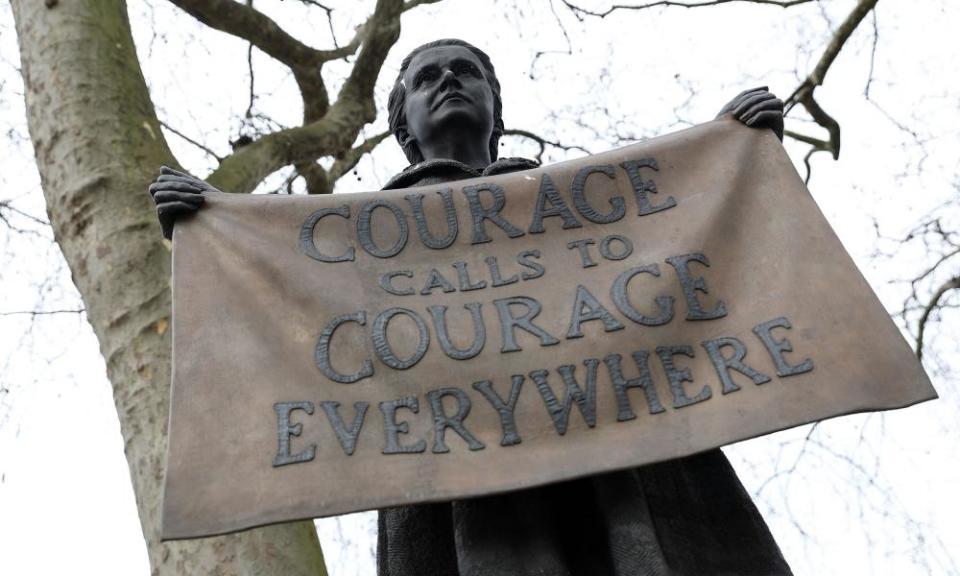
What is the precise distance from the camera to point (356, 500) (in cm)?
189

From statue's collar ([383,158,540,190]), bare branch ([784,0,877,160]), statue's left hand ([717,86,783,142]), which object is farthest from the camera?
bare branch ([784,0,877,160])

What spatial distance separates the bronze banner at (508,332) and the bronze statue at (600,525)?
144 millimetres

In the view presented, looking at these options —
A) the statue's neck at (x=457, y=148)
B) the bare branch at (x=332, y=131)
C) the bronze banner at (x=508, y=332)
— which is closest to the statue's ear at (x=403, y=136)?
the statue's neck at (x=457, y=148)

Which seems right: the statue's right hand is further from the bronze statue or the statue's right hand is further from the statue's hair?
the statue's hair

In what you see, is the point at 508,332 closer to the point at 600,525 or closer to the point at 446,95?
the point at 600,525

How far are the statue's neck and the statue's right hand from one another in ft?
2.22

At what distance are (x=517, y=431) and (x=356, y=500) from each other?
323 millimetres

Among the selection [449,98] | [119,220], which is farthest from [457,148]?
[119,220]

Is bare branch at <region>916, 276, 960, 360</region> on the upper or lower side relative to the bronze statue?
upper

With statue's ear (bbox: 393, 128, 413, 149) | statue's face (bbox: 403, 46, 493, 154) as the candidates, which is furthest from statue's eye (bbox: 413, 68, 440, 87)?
statue's ear (bbox: 393, 128, 413, 149)

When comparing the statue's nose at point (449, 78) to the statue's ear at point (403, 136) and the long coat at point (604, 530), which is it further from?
the long coat at point (604, 530)

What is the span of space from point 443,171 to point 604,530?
0.95 meters

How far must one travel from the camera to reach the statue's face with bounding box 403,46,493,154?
9.23 ft

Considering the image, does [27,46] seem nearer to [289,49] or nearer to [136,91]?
[136,91]
